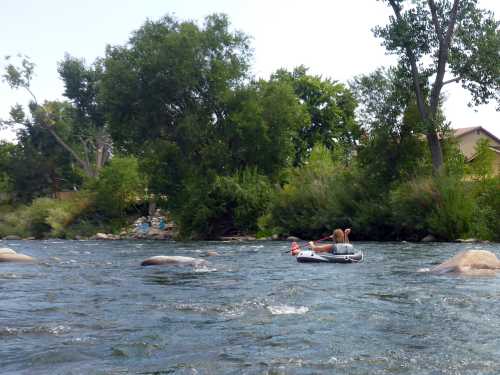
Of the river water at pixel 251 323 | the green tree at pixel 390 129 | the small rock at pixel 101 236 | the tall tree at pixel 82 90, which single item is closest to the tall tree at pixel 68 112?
the tall tree at pixel 82 90

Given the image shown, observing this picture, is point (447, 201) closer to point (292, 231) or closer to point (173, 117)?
point (292, 231)

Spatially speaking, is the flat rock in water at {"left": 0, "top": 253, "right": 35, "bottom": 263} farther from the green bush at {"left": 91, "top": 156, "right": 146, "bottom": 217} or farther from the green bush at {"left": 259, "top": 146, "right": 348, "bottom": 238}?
the green bush at {"left": 91, "top": 156, "right": 146, "bottom": 217}

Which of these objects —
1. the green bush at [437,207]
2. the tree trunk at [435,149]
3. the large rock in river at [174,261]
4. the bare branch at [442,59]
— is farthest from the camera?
the bare branch at [442,59]

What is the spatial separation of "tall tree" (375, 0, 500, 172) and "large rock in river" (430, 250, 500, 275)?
15.6 m

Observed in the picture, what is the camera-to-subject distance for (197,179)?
38250 millimetres

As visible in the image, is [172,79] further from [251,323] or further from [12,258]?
[251,323]

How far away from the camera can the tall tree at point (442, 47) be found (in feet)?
96.0

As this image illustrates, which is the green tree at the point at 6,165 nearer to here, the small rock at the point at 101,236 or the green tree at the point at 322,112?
the small rock at the point at 101,236

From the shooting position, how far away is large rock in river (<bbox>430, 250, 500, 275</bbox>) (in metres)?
13.3

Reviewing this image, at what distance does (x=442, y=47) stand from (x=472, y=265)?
18427 mm

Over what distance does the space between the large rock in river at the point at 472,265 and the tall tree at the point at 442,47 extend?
15589 mm

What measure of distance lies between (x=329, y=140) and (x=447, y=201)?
29.1 metres

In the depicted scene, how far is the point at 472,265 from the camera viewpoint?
13.6 m

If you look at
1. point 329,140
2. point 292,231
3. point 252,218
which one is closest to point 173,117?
point 252,218
